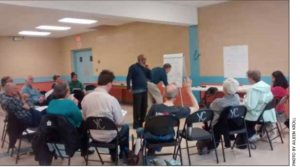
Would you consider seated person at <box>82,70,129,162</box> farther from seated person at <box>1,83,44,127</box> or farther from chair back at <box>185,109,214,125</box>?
seated person at <box>1,83,44,127</box>

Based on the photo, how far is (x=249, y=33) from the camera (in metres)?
6.11

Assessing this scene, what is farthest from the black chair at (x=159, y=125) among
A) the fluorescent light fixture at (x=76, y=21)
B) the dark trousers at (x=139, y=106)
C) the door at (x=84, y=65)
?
the door at (x=84, y=65)

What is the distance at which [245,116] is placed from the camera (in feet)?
12.7

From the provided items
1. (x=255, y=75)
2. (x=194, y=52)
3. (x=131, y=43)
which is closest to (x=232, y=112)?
(x=255, y=75)

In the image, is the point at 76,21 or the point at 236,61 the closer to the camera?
the point at 236,61

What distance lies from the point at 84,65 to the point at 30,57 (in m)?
2.37

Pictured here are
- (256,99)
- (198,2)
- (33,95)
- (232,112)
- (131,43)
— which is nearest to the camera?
(232,112)

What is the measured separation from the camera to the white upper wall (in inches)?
185

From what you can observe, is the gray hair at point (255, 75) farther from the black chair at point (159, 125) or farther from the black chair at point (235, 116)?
the black chair at point (159, 125)

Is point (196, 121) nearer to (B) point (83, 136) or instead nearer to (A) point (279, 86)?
(B) point (83, 136)

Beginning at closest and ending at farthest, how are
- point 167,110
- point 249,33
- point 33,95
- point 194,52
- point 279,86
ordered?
point 167,110 < point 279,86 < point 33,95 < point 249,33 < point 194,52

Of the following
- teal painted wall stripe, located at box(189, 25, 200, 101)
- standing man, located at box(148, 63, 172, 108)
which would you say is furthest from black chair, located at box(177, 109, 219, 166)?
teal painted wall stripe, located at box(189, 25, 200, 101)
